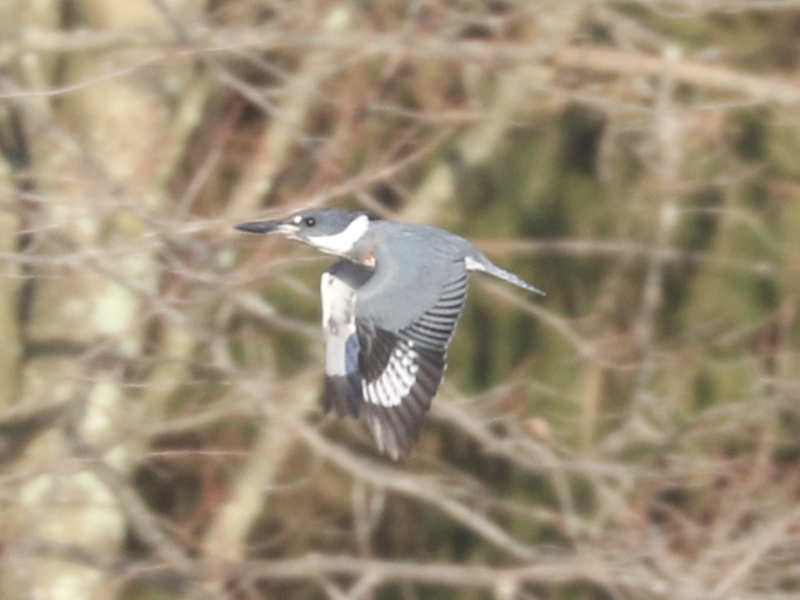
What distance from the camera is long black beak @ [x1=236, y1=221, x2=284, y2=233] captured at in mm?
2436

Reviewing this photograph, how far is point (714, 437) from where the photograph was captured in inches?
142

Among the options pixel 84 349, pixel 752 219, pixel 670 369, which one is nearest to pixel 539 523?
pixel 670 369

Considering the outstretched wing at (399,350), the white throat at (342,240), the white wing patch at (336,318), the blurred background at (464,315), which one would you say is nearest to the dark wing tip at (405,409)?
the outstretched wing at (399,350)

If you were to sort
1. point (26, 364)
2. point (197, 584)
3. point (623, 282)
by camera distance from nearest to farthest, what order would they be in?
point (197, 584) → point (26, 364) → point (623, 282)

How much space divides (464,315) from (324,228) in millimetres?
1439

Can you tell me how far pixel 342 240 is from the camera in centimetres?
244

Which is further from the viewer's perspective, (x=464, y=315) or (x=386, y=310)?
(x=464, y=315)

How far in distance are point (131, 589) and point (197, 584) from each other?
2.29 ft

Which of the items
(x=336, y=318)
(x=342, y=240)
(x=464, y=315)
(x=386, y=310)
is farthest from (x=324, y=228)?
(x=464, y=315)

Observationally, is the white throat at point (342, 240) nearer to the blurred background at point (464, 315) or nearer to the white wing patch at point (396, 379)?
the white wing patch at point (396, 379)

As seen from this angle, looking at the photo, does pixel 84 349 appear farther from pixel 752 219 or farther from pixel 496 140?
pixel 752 219

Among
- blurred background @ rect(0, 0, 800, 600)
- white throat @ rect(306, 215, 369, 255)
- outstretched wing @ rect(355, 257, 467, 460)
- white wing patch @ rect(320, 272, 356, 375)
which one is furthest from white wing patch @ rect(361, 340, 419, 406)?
blurred background @ rect(0, 0, 800, 600)

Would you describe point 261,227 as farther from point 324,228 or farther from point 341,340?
point 341,340

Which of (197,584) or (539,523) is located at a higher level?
(539,523)
